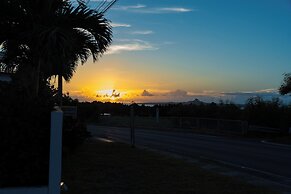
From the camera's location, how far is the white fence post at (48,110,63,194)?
7.82 m

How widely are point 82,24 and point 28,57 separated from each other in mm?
1594

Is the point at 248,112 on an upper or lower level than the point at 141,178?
upper

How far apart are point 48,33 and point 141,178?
389cm

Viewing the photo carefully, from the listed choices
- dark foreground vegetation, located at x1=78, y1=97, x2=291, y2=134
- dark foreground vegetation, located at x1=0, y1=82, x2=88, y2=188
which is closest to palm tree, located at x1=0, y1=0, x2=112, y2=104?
dark foreground vegetation, located at x1=0, y1=82, x2=88, y2=188

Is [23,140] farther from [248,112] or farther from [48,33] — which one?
[248,112]

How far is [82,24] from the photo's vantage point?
12.7m

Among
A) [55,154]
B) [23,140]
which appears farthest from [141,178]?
[23,140]

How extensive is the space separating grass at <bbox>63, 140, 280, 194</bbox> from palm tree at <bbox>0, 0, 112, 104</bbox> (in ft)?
7.53

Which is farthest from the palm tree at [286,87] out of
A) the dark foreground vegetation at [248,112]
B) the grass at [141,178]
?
the grass at [141,178]

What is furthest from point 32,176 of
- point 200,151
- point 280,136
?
point 280,136

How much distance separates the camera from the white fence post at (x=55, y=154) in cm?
782

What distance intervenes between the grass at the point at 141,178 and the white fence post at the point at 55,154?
144 centimetres

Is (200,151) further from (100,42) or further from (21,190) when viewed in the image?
(21,190)

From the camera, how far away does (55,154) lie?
7859 mm
